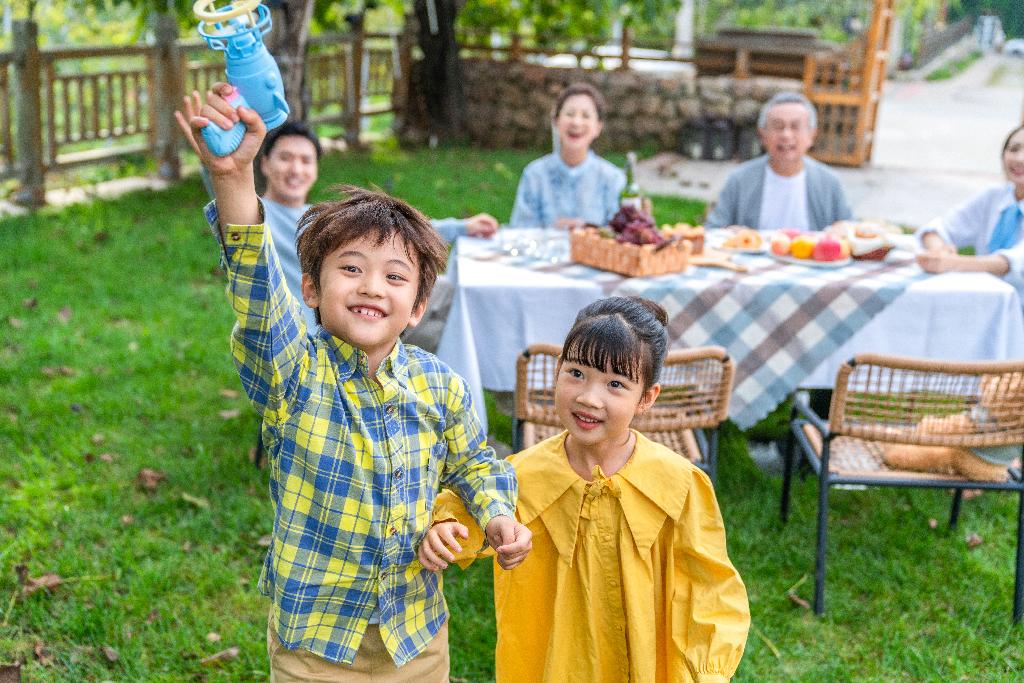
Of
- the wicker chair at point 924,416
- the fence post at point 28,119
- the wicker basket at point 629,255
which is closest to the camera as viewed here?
the wicker chair at point 924,416

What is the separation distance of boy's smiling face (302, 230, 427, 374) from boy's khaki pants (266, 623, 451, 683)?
0.66m

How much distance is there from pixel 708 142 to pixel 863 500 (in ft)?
31.7

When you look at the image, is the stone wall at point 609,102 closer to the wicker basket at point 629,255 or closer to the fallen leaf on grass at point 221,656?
the wicker basket at point 629,255

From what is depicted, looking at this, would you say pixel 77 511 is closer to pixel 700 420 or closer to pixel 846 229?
pixel 700 420

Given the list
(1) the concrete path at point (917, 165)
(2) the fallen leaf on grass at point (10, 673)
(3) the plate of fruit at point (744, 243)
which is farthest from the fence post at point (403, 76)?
(2) the fallen leaf on grass at point (10, 673)

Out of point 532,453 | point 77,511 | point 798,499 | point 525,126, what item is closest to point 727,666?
point 532,453

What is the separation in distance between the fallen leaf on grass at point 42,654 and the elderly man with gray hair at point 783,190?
399 cm

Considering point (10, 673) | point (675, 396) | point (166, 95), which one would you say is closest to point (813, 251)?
point (675, 396)

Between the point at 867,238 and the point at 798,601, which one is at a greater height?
the point at 867,238

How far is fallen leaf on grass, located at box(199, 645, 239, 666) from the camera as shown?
3459 millimetres

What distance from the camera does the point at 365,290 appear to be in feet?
7.00

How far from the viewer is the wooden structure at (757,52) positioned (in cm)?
1443

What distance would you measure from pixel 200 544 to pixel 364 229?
2521 mm

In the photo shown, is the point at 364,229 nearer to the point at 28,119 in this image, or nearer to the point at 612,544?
the point at 612,544
